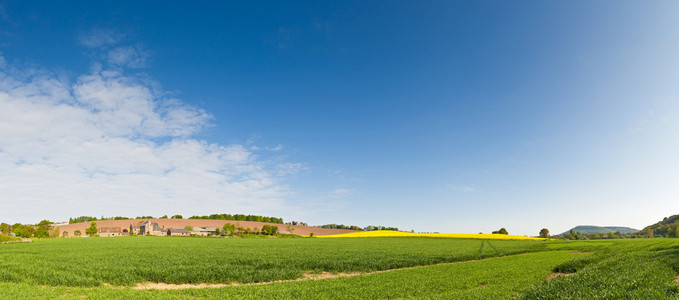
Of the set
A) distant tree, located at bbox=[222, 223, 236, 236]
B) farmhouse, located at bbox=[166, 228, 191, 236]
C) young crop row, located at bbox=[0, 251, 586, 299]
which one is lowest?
farmhouse, located at bbox=[166, 228, 191, 236]

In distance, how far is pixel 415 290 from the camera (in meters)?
20.5

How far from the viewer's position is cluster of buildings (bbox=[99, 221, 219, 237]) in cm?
17702

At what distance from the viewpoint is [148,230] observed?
182 metres

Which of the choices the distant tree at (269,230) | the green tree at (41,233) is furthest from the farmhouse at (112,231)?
the distant tree at (269,230)

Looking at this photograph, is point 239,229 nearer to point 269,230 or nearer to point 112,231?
point 269,230

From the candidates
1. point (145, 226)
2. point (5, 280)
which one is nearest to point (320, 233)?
point (145, 226)

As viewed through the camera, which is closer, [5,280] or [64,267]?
[5,280]

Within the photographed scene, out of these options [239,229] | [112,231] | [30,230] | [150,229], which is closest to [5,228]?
[30,230]

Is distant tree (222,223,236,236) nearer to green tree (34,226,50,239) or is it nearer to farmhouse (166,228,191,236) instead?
farmhouse (166,228,191,236)

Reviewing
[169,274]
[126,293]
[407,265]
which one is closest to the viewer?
[126,293]

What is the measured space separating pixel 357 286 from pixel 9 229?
21103cm

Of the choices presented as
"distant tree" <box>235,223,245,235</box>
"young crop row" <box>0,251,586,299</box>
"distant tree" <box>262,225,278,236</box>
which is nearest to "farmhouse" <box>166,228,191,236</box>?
"distant tree" <box>235,223,245,235</box>

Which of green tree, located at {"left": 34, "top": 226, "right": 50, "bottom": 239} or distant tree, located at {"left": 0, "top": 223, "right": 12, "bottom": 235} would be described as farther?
distant tree, located at {"left": 0, "top": 223, "right": 12, "bottom": 235}

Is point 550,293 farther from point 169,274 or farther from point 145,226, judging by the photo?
point 145,226
